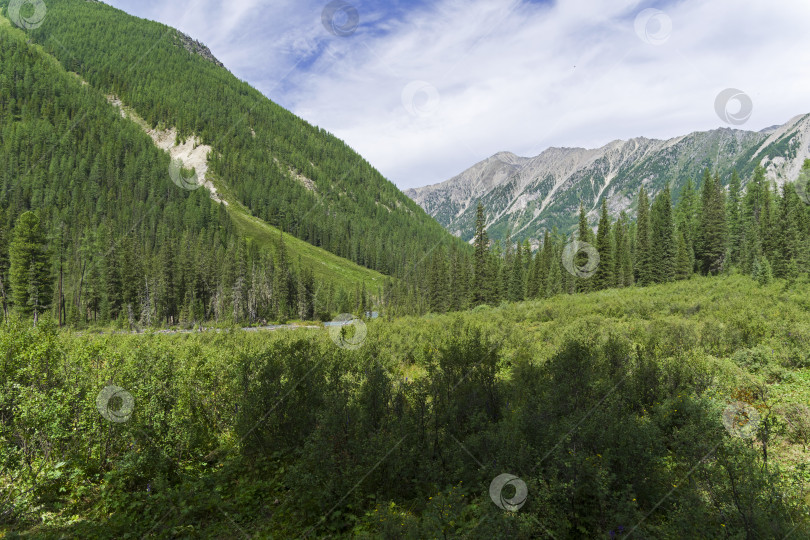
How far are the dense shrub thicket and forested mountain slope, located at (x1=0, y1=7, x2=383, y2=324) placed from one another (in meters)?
48.3

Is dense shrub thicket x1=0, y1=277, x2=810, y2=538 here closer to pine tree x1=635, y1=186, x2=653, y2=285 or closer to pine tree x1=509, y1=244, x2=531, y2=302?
pine tree x1=635, y1=186, x2=653, y2=285

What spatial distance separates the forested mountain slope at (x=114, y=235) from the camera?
6338 cm

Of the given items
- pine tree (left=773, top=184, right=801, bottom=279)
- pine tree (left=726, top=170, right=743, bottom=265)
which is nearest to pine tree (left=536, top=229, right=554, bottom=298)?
pine tree (left=726, top=170, right=743, bottom=265)

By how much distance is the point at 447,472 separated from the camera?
6.65 m

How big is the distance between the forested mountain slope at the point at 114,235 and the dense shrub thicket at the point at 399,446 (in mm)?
48315

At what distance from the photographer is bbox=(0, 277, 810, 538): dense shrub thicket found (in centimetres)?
501

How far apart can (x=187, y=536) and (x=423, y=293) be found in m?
90.2

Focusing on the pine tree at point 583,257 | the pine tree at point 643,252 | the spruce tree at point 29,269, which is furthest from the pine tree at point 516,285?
the spruce tree at point 29,269

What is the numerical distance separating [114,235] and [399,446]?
131 metres

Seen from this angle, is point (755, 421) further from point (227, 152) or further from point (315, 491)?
point (227, 152)

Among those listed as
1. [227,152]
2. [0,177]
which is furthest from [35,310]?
[227,152]

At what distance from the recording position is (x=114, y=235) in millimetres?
105562

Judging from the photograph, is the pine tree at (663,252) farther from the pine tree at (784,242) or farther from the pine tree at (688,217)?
the pine tree at (784,242)

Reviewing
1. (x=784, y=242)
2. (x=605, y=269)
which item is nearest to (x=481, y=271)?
(x=605, y=269)
